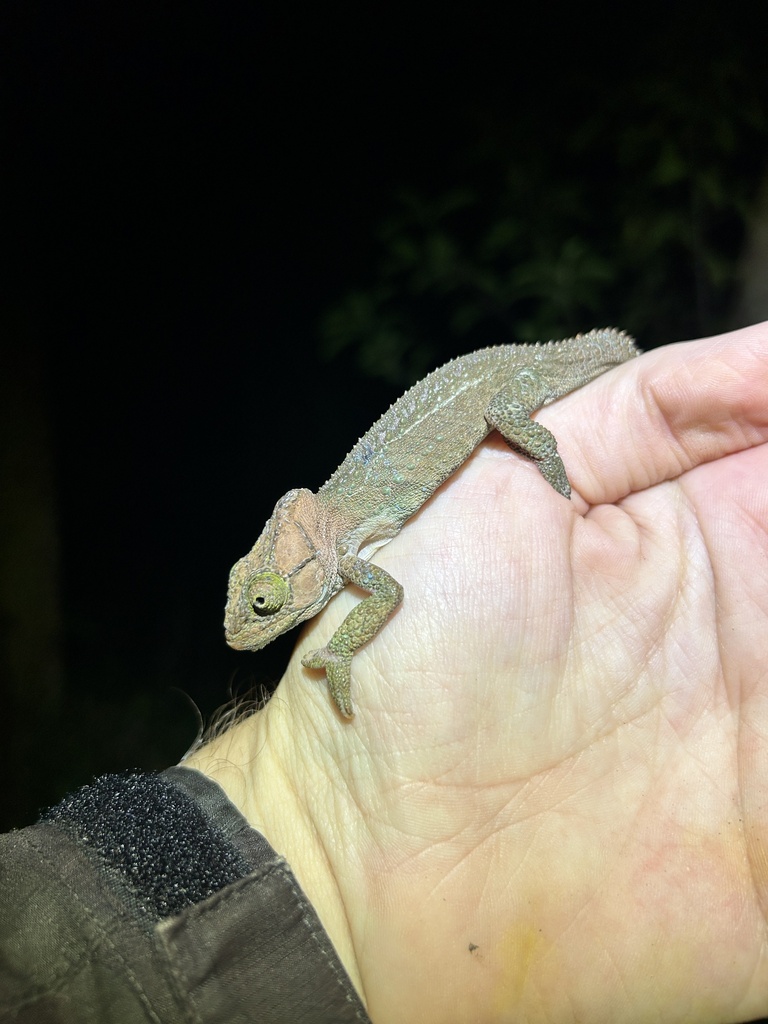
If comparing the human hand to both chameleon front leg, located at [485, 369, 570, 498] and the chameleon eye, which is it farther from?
the chameleon eye

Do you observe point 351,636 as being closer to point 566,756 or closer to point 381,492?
point 381,492

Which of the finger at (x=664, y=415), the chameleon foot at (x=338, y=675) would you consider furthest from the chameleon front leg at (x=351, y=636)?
the finger at (x=664, y=415)

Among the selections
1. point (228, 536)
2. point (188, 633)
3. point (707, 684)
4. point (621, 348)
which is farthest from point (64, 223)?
point (707, 684)

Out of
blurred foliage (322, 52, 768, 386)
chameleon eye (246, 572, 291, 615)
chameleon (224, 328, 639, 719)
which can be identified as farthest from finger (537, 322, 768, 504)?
blurred foliage (322, 52, 768, 386)

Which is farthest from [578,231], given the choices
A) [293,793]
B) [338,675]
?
[293,793]

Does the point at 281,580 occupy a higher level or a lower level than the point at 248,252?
lower

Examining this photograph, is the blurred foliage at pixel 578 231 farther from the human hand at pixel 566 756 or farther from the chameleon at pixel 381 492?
the human hand at pixel 566 756

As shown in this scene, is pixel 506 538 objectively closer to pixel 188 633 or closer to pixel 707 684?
pixel 707 684
